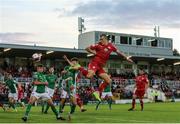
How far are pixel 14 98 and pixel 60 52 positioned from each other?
84.9ft

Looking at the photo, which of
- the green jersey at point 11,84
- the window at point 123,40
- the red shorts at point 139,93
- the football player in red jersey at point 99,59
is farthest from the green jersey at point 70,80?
the window at point 123,40

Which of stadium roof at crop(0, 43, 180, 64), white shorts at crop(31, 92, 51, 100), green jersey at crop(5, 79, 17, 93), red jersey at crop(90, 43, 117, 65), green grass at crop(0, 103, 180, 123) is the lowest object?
green grass at crop(0, 103, 180, 123)

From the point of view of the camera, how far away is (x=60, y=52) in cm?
5312

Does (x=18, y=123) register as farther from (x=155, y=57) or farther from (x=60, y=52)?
(x=155, y=57)

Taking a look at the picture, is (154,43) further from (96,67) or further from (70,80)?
(96,67)

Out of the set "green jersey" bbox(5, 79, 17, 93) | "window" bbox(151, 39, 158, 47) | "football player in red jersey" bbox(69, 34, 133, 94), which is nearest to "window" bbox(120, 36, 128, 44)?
"window" bbox(151, 39, 158, 47)

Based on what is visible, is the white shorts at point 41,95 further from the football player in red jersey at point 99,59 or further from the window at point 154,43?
the window at point 154,43

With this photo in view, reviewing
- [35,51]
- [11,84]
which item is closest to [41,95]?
[11,84]

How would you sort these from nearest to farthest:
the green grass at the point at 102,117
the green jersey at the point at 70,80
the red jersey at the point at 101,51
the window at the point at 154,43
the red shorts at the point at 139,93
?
1. the red jersey at the point at 101,51
2. the green grass at the point at 102,117
3. the green jersey at the point at 70,80
4. the red shorts at the point at 139,93
5. the window at the point at 154,43

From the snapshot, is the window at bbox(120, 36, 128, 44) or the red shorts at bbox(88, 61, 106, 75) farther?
the window at bbox(120, 36, 128, 44)

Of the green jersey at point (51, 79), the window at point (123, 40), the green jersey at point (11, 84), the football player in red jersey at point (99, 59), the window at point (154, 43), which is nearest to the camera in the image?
the football player in red jersey at point (99, 59)

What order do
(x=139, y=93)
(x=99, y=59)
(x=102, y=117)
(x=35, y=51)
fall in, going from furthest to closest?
1. (x=35, y=51)
2. (x=139, y=93)
3. (x=102, y=117)
4. (x=99, y=59)

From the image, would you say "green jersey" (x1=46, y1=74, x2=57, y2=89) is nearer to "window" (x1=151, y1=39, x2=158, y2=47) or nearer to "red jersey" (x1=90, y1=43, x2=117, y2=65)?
"red jersey" (x1=90, y1=43, x2=117, y2=65)

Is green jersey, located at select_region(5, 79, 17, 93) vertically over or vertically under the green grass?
over
